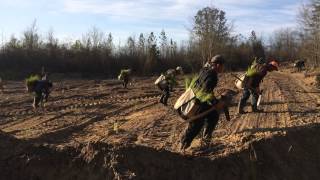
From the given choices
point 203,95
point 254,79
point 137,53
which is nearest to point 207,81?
point 203,95

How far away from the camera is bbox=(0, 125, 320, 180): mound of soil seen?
347 inches

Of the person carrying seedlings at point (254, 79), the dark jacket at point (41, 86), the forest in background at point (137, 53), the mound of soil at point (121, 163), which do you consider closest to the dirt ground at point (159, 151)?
the mound of soil at point (121, 163)

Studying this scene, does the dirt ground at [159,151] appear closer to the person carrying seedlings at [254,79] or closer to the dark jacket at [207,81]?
the person carrying seedlings at [254,79]

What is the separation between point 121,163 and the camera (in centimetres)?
884

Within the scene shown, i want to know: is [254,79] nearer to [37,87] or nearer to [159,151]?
[159,151]

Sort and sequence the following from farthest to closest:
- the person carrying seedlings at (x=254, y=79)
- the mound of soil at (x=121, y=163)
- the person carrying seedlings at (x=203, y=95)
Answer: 1. the person carrying seedlings at (x=254, y=79)
2. the person carrying seedlings at (x=203, y=95)
3. the mound of soil at (x=121, y=163)

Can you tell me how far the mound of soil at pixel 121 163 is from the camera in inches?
347

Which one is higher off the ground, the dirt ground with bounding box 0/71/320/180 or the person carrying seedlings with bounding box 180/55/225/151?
the person carrying seedlings with bounding box 180/55/225/151

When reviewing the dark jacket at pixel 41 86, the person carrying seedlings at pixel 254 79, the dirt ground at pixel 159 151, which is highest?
the person carrying seedlings at pixel 254 79

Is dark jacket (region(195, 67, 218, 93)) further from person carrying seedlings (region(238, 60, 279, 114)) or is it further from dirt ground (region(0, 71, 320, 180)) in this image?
person carrying seedlings (region(238, 60, 279, 114))

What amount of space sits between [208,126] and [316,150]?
2297mm

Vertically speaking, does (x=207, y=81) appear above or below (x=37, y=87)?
above

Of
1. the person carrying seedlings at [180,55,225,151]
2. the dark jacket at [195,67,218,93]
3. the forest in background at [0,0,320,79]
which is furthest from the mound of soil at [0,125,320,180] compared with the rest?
the forest in background at [0,0,320,79]

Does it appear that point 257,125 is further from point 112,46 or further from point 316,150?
point 112,46
